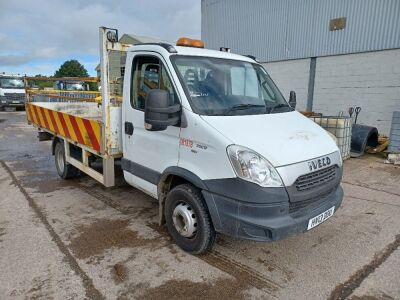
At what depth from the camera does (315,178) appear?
304 cm

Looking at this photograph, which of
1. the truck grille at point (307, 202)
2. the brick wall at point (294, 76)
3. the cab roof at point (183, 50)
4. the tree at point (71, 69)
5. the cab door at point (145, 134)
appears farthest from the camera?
the tree at point (71, 69)

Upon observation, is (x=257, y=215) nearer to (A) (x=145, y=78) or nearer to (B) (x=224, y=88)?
(B) (x=224, y=88)

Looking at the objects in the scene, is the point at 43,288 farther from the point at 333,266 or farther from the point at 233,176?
the point at 333,266

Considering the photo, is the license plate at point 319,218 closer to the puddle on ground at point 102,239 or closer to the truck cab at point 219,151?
the truck cab at point 219,151

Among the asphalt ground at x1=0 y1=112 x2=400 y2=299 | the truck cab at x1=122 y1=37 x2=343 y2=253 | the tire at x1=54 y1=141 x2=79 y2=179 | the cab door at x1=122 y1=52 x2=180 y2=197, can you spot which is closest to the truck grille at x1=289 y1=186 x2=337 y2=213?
the truck cab at x1=122 y1=37 x2=343 y2=253

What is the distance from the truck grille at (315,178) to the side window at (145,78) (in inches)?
65.7

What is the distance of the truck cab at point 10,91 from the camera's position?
22250 millimetres

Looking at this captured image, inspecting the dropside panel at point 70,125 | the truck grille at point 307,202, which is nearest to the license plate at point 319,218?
the truck grille at point 307,202

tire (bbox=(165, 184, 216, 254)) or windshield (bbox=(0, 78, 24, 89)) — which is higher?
windshield (bbox=(0, 78, 24, 89))

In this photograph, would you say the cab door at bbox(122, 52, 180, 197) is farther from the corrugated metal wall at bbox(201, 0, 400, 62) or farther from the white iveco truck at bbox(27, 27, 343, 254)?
the corrugated metal wall at bbox(201, 0, 400, 62)

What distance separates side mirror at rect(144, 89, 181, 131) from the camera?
3.03m

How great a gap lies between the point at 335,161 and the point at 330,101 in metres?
8.74

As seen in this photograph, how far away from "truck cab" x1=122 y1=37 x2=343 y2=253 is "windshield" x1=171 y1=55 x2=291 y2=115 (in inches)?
0.5

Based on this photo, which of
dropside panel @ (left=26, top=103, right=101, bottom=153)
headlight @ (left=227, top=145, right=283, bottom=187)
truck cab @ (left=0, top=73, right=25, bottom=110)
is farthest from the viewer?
truck cab @ (left=0, top=73, right=25, bottom=110)
